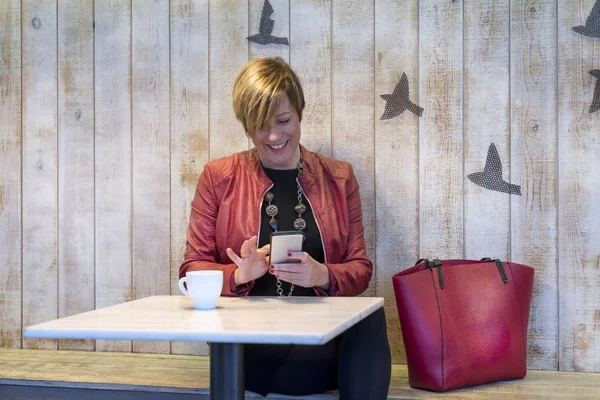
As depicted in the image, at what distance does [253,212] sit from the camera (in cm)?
192

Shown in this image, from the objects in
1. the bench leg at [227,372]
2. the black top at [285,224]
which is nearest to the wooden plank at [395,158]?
the black top at [285,224]

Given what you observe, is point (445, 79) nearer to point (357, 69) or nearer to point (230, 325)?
point (357, 69)

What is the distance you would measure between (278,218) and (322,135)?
0.51m

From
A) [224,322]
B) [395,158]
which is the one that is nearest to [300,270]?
[224,322]

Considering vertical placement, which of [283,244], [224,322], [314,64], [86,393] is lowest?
[86,393]

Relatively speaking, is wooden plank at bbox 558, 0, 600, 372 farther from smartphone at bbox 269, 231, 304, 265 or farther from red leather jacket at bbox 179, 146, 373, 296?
smartphone at bbox 269, 231, 304, 265

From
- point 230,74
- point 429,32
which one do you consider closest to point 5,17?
point 230,74

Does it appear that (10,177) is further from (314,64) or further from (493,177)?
(493,177)

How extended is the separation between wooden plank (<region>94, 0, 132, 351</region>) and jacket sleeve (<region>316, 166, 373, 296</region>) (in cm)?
87

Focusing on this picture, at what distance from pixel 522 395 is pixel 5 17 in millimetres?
2205

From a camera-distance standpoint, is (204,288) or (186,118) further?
(186,118)

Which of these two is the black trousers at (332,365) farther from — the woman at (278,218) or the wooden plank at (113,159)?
the wooden plank at (113,159)

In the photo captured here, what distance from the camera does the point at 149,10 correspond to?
246cm

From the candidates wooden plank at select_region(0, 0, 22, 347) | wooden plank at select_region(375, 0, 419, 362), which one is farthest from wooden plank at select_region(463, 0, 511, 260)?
wooden plank at select_region(0, 0, 22, 347)
